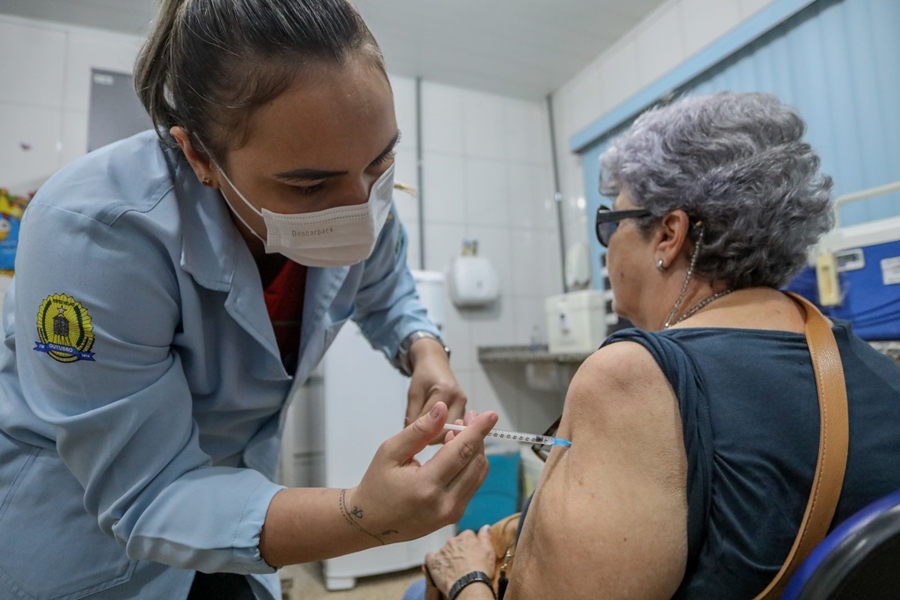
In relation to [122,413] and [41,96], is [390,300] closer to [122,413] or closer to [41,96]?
[122,413]

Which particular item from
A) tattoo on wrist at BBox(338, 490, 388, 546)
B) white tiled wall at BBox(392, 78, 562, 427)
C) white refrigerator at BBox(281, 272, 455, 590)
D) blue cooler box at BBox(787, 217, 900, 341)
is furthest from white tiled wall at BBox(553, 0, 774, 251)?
tattoo on wrist at BBox(338, 490, 388, 546)

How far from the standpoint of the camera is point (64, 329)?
60 cm

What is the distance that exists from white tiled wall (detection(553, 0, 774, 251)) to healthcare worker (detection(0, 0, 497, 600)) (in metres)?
2.24

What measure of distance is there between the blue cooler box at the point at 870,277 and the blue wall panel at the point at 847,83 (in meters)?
0.34

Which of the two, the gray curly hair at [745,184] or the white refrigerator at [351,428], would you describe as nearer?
the gray curly hair at [745,184]

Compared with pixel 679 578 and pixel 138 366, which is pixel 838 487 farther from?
pixel 138 366

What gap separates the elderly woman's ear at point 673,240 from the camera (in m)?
0.89

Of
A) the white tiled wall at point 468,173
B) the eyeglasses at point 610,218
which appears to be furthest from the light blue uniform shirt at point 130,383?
the white tiled wall at point 468,173

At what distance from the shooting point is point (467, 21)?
2664 mm

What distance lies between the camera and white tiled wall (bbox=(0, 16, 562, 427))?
8.23 ft

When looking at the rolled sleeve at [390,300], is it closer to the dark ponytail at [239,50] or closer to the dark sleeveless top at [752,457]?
the dark ponytail at [239,50]

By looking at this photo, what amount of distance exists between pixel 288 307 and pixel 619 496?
61 cm

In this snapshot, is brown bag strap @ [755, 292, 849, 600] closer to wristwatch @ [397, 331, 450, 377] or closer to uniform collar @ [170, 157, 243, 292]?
wristwatch @ [397, 331, 450, 377]

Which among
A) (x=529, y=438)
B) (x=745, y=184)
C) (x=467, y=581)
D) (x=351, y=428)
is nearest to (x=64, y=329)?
(x=529, y=438)
